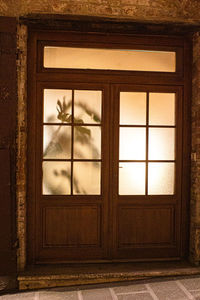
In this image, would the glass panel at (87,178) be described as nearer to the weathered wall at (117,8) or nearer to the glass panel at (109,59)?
the glass panel at (109,59)

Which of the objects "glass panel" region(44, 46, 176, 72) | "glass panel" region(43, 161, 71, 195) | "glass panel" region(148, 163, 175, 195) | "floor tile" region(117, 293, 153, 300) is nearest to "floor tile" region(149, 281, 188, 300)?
"floor tile" region(117, 293, 153, 300)

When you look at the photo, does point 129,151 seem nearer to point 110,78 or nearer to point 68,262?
point 110,78

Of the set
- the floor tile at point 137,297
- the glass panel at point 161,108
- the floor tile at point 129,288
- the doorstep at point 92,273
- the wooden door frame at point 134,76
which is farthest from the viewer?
the glass panel at point 161,108

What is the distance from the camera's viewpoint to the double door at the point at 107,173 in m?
4.01

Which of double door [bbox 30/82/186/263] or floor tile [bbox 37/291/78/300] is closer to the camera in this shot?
floor tile [bbox 37/291/78/300]

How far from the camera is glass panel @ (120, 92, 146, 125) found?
4.11 m

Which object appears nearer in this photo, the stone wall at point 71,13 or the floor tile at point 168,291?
the floor tile at point 168,291

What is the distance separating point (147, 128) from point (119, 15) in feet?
4.97

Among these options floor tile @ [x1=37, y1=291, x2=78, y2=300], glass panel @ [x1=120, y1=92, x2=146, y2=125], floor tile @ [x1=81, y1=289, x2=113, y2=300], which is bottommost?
floor tile @ [x1=37, y1=291, x2=78, y2=300]

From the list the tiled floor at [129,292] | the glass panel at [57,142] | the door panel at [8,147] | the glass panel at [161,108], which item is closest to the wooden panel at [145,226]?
the tiled floor at [129,292]

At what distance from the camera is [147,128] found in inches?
163

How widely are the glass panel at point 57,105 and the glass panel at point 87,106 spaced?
11 centimetres

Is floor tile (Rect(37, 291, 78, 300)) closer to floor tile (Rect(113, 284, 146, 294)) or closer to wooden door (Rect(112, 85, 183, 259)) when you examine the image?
floor tile (Rect(113, 284, 146, 294))

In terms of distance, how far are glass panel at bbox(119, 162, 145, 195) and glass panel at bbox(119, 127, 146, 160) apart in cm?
12
